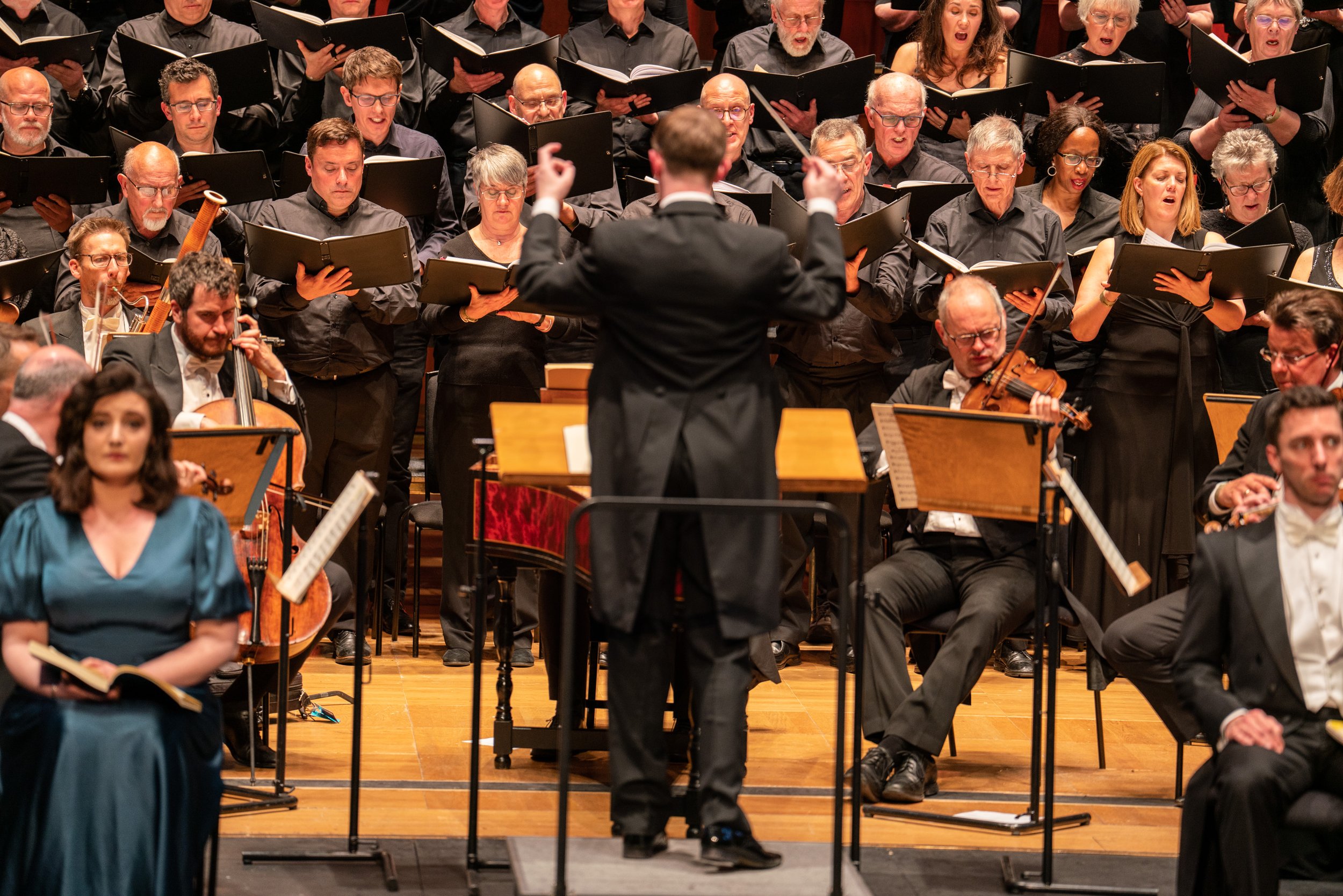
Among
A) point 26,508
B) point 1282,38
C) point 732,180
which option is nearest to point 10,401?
point 26,508

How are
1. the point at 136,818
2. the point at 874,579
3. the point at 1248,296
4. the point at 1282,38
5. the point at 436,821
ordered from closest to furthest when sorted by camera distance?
the point at 136,818 → the point at 436,821 → the point at 874,579 → the point at 1248,296 → the point at 1282,38

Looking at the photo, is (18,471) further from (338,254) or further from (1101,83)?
(1101,83)

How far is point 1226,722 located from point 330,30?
4.25 metres

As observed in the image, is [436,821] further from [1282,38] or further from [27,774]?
[1282,38]

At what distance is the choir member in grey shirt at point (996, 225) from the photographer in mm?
5410

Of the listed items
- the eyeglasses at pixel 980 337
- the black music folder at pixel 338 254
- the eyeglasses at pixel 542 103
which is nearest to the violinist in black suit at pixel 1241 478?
the eyeglasses at pixel 980 337

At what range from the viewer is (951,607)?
447 cm

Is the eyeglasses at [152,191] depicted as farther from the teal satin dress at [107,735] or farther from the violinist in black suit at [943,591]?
the teal satin dress at [107,735]

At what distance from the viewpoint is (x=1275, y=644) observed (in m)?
3.25

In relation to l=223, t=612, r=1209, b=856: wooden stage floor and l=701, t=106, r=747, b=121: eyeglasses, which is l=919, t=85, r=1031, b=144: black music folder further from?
l=223, t=612, r=1209, b=856: wooden stage floor

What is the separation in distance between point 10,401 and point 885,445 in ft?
6.48

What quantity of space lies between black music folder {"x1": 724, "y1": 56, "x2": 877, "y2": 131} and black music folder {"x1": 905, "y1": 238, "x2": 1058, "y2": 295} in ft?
3.95

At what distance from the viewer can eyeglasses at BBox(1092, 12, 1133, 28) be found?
258 inches

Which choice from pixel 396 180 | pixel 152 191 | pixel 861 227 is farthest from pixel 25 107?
pixel 861 227
